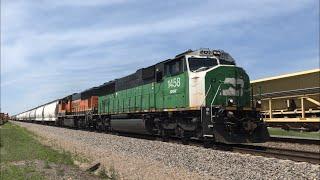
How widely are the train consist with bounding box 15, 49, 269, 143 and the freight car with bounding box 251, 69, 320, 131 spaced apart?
4306 millimetres

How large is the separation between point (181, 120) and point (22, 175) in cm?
837

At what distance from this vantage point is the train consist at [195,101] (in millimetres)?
16188

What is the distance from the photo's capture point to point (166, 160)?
13.2m

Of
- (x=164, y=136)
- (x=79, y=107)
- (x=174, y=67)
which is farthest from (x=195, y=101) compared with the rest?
(x=79, y=107)

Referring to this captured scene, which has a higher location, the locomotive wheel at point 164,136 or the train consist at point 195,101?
the train consist at point 195,101

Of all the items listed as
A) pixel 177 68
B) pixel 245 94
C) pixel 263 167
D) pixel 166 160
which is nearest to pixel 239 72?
pixel 245 94

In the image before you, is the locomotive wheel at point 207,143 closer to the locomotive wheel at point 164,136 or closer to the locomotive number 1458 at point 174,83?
the locomotive number 1458 at point 174,83

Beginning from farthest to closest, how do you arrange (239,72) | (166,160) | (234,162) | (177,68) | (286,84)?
1. (286,84)
2. (177,68)
3. (239,72)
4. (166,160)
5. (234,162)

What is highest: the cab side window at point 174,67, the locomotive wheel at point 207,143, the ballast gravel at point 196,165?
the cab side window at point 174,67

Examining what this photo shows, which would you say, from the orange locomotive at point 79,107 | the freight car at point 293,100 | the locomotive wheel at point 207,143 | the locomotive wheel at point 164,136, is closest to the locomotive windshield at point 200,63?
the locomotive wheel at point 207,143

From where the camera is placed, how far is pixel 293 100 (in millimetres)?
24359

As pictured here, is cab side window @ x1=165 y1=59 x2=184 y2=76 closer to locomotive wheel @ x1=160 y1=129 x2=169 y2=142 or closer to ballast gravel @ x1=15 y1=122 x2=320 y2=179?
locomotive wheel @ x1=160 y1=129 x2=169 y2=142

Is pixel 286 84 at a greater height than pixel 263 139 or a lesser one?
greater

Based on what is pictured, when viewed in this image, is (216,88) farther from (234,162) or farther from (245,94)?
(234,162)
